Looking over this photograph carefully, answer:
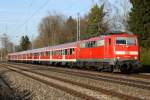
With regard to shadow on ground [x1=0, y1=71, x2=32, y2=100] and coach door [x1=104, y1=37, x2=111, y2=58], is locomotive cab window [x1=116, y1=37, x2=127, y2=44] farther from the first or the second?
shadow on ground [x1=0, y1=71, x2=32, y2=100]

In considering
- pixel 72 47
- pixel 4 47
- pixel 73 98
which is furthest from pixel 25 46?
pixel 73 98

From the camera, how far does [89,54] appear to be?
34.2 m

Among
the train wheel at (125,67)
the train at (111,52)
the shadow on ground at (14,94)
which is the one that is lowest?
the shadow on ground at (14,94)

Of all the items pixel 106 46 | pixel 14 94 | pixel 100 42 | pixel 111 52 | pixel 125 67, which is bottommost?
pixel 14 94

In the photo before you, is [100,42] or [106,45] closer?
[106,45]

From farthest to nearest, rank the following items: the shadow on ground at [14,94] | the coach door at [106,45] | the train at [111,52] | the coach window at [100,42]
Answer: the coach window at [100,42]
the coach door at [106,45]
the train at [111,52]
the shadow on ground at [14,94]

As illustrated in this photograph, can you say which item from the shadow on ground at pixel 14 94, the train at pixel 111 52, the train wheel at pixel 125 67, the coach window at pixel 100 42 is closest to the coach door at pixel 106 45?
the train at pixel 111 52

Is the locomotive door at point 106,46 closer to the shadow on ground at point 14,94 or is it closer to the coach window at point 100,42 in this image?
the coach window at point 100,42

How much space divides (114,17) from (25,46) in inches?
3600

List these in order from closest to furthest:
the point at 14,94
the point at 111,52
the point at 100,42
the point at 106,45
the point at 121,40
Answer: the point at 14,94
the point at 111,52
the point at 121,40
the point at 106,45
the point at 100,42

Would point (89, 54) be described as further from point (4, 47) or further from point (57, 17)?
point (4, 47)

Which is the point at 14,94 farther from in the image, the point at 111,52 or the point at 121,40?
the point at 121,40

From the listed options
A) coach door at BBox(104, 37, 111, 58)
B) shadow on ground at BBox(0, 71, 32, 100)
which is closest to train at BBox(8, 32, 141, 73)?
coach door at BBox(104, 37, 111, 58)

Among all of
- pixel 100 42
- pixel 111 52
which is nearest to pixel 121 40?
pixel 111 52
